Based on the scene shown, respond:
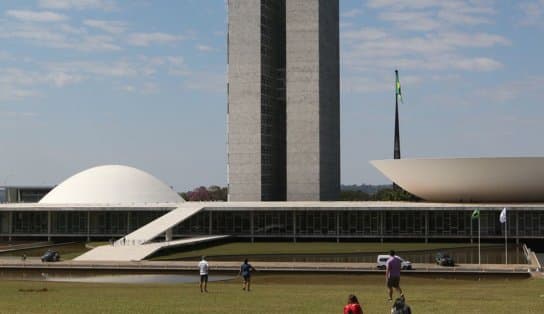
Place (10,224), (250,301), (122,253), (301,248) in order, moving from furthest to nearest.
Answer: (10,224), (301,248), (122,253), (250,301)

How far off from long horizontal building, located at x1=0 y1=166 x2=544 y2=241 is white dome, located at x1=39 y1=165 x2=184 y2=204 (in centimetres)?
38

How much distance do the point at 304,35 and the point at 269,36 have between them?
3865 millimetres

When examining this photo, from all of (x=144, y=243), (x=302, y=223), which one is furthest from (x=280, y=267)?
(x=302, y=223)

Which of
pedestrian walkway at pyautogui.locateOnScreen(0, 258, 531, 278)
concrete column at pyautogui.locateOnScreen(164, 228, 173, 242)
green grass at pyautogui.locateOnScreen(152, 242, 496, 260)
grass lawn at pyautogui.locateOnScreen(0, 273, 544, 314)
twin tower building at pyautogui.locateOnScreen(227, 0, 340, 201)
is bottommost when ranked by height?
green grass at pyautogui.locateOnScreen(152, 242, 496, 260)

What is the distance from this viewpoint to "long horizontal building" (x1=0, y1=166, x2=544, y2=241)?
6856 cm

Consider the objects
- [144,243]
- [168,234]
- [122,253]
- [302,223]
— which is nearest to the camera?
[122,253]

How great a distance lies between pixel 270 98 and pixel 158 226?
26790mm

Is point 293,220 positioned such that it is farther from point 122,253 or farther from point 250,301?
point 250,301

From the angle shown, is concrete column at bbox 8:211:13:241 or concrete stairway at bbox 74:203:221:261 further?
concrete column at bbox 8:211:13:241

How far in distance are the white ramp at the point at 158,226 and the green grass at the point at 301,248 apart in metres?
4.14

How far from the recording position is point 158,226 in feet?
221

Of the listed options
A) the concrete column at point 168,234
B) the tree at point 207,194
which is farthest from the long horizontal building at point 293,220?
the tree at point 207,194

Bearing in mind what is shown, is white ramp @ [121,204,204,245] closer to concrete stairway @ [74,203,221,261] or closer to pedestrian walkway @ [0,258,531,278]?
concrete stairway @ [74,203,221,261]

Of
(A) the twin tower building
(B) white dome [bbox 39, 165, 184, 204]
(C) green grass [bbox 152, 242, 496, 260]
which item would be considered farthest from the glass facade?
(A) the twin tower building
